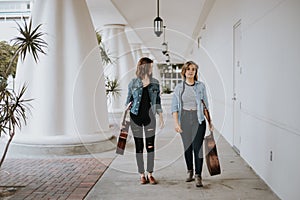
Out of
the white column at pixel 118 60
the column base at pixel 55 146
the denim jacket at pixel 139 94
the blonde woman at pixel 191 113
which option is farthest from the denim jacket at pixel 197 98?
the white column at pixel 118 60

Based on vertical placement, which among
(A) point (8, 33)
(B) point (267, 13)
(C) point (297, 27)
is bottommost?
(C) point (297, 27)

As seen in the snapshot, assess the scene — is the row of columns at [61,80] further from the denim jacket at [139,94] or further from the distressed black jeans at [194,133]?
the distressed black jeans at [194,133]

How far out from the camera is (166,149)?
623cm

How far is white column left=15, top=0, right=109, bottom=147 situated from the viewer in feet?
18.6

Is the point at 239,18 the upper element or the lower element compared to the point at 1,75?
upper

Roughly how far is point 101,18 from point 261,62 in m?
7.97

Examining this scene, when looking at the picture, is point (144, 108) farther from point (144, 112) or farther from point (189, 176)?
point (189, 176)

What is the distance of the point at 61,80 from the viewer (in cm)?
573

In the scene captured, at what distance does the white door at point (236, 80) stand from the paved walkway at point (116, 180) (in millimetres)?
335

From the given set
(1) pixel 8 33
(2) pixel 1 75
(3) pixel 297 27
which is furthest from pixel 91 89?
(1) pixel 8 33

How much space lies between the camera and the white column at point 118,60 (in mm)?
12367

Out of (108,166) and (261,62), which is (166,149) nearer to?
(108,166)

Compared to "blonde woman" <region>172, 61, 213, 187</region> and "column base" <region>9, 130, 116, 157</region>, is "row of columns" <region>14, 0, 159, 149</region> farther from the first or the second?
"blonde woman" <region>172, 61, 213, 187</region>

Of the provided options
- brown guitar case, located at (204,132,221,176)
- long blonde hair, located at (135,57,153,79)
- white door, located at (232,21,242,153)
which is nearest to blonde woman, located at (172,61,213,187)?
brown guitar case, located at (204,132,221,176)
